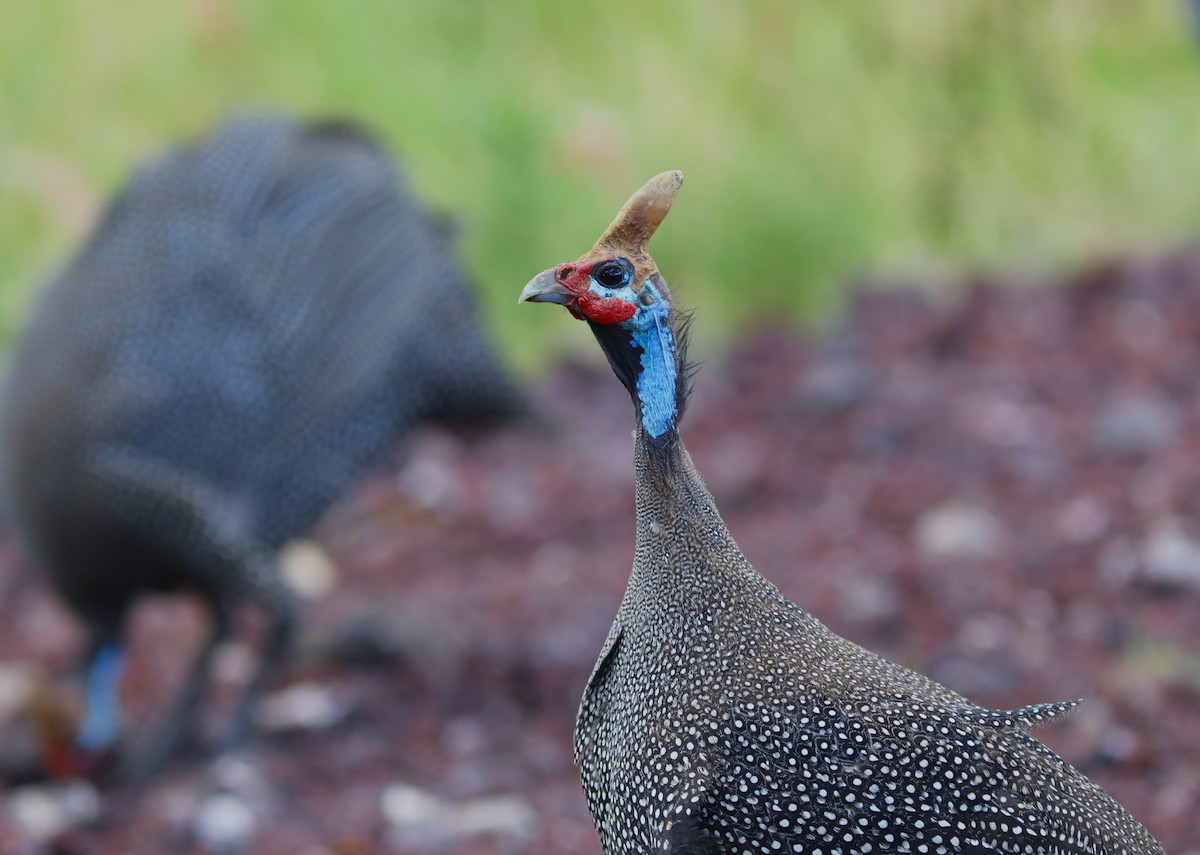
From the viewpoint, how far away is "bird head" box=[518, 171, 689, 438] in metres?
2.24

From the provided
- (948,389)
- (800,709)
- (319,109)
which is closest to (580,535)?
(948,389)

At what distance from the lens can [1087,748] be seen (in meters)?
3.42

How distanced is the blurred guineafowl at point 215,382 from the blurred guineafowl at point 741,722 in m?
1.79

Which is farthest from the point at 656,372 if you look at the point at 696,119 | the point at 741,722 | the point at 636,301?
the point at 696,119

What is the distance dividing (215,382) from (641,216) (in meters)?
2.04

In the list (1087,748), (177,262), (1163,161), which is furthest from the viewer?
(1163,161)

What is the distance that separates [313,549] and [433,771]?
1463 mm

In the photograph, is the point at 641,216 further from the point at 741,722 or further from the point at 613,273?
the point at 741,722

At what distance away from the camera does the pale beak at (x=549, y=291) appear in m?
2.23

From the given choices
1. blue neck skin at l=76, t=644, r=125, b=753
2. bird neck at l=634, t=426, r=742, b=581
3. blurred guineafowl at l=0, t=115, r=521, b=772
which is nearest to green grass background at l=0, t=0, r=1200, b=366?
blurred guineafowl at l=0, t=115, r=521, b=772

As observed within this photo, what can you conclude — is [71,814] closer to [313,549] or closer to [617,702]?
[313,549]

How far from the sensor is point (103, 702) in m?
4.21

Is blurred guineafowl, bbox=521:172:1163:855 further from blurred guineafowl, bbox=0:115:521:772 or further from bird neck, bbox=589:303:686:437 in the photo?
blurred guineafowl, bbox=0:115:521:772

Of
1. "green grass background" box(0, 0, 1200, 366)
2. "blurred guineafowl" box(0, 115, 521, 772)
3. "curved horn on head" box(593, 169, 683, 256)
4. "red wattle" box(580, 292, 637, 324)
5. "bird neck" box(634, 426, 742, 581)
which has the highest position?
"green grass background" box(0, 0, 1200, 366)
